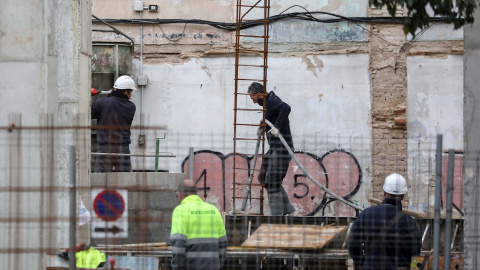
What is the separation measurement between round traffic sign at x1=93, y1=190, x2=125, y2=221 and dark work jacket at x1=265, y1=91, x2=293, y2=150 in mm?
5704

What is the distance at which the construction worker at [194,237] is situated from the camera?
9.07m

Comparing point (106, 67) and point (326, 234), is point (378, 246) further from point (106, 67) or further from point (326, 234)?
point (106, 67)

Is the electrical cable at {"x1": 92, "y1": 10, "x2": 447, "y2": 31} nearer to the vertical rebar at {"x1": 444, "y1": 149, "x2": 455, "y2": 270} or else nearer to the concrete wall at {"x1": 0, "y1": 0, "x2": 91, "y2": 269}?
the concrete wall at {"x1": 0, "y1": 0, "x2": 91, "y2": 269}

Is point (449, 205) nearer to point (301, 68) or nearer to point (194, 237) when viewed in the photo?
point (194, 237)

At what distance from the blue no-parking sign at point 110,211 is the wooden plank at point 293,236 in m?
2.58

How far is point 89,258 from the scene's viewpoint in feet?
31.3

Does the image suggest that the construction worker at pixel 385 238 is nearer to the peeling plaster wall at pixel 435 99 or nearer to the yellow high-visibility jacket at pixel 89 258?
the yellow high-visibility jacket at pixel 89 258

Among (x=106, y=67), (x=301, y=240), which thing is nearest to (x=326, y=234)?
(x=301, y=240)

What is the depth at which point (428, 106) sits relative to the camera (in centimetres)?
1811

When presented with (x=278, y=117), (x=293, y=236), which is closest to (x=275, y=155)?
(x=278, y=117)

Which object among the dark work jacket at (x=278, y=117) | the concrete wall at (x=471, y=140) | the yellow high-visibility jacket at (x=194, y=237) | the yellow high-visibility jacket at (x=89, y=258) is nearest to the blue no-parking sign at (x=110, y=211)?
the yellow high-visibility jacket at (x=194, y=237)

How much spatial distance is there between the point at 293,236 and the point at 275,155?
121 inches

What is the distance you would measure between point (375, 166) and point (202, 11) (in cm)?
461

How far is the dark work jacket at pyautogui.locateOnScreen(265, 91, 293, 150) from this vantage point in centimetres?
1397
